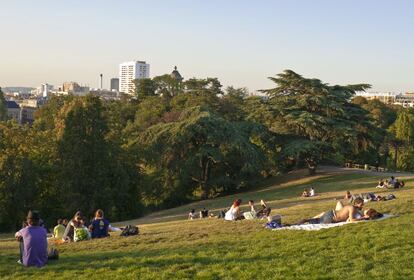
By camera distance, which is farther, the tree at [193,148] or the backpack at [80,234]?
the tree at [193,148]

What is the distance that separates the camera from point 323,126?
4088cm

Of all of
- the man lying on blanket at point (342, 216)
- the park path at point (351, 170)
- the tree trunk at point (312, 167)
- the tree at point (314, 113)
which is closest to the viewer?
the man lying on blanket at point (342, 216)

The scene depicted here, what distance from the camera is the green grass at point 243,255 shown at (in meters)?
9.43

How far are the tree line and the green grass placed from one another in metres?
18.7

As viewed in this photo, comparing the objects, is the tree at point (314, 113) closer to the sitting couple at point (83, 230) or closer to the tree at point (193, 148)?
the tree at point (193, 148)

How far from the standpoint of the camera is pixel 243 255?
35.9ft

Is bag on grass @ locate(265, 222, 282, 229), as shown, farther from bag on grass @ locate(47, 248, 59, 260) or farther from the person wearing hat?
the person wearing hat

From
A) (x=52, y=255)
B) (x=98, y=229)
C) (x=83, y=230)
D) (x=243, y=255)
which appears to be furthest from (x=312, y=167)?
(x=52, y=255)

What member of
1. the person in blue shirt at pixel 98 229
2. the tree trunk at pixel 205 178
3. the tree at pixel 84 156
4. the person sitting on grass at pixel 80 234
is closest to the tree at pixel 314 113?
the tree trunk at pixel 205 178

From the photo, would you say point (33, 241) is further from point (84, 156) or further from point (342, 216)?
point (84, 156)

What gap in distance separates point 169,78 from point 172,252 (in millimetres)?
66843

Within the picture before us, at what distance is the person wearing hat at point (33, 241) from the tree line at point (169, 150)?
75.9 feet

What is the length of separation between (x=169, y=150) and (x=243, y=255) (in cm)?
2936

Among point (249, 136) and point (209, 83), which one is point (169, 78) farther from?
point (249, 136)
